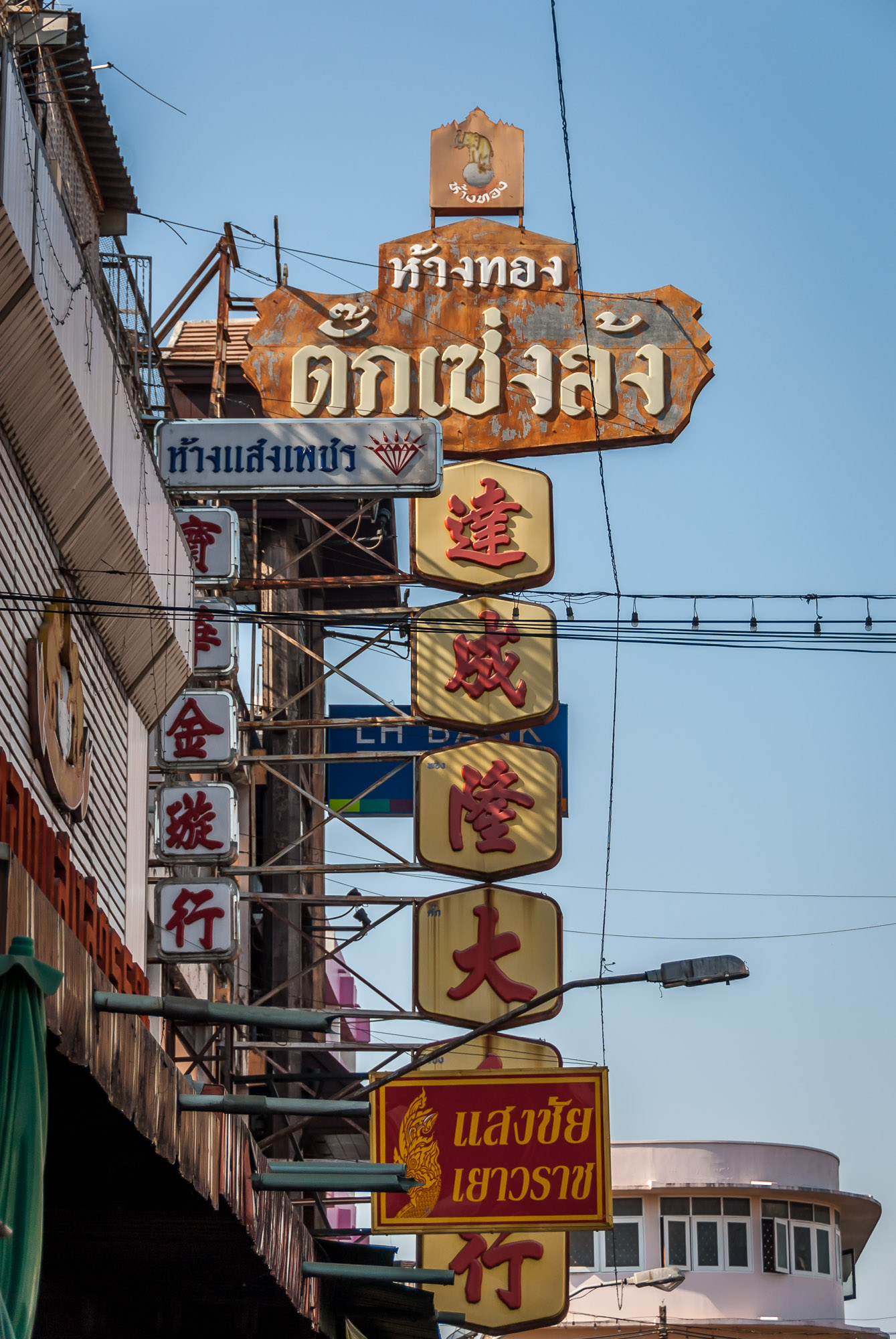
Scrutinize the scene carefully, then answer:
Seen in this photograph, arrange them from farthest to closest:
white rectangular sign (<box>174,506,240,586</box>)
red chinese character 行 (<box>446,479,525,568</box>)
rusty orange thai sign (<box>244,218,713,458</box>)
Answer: rusty orange thai sign (<box>244,218,713,458</box>) < red chinese character 行 (<box>446,479,525,568</box>) < white rectangular sign (<box>174,506,240,586</box>)

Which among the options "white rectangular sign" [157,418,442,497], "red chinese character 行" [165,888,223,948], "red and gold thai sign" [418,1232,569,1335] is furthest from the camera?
"red and gold thai sign" [418,1232,569,1335]

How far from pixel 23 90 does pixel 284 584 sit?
14.5 meters

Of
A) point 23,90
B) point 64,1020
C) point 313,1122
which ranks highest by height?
point 23,90

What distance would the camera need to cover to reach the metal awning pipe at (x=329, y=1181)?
1148cm

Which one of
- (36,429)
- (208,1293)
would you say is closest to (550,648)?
(208,1293)

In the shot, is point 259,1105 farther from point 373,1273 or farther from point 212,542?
point 212,542

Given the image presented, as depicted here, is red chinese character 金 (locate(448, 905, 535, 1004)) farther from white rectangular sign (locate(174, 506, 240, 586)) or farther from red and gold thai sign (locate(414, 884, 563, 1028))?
white rectangular sign (locate(174, 506, 240, 586))

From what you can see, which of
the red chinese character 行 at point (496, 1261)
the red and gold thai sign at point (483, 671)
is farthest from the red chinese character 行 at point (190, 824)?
the red chinese character 行 at point (496, 1261)

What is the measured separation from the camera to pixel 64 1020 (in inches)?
313

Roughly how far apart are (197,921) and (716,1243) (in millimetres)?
22759

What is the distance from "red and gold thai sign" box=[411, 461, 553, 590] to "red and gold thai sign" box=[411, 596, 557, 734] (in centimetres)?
45

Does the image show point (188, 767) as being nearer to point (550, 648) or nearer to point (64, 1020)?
point (550, 648)

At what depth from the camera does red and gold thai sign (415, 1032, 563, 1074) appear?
901 inches

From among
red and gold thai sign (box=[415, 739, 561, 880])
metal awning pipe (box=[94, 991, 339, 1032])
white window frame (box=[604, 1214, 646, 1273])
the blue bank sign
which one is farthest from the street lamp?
white window frame (box=[604, 1214, 646, 1273])
